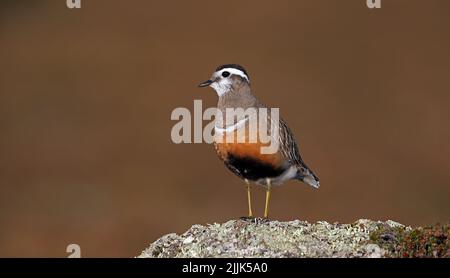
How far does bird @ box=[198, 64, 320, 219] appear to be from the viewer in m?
10.6

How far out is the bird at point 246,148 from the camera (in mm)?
10633

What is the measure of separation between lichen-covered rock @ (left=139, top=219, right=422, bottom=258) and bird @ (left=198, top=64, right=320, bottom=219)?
1.72ft

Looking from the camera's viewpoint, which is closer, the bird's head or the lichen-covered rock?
the lichen-covered rock

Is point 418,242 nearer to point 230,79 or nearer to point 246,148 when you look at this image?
point 246,148

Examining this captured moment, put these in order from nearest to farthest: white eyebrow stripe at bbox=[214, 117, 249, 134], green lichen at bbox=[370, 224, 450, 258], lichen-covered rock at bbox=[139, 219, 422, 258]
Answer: green lichen at bbox=[370, 224, 450, 258] → lichen-covered rock at bbox=[139, 219, 422, 258] → white eyebrow stripe at bbox=[214, 117, 249, 134]

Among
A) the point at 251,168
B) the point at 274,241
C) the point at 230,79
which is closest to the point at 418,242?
the point at 274,241

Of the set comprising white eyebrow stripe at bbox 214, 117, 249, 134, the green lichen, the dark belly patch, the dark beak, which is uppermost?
the dark beak

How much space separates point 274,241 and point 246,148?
1.33 meters

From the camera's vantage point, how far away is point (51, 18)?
41.1m

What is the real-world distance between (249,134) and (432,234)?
2.51 metres

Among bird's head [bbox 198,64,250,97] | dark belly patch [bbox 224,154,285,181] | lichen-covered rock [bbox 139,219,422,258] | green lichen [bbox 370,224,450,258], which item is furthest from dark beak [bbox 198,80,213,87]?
green lichen [bbox 370,224,450,258]

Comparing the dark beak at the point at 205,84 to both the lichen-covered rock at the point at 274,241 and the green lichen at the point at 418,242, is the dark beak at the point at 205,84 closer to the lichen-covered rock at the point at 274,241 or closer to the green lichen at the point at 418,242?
the lichen-covered rock at the point at 274,241

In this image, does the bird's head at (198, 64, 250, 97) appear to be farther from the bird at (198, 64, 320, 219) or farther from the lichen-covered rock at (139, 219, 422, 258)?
the lichen-covered rock at (139, 219, 422, 258)
